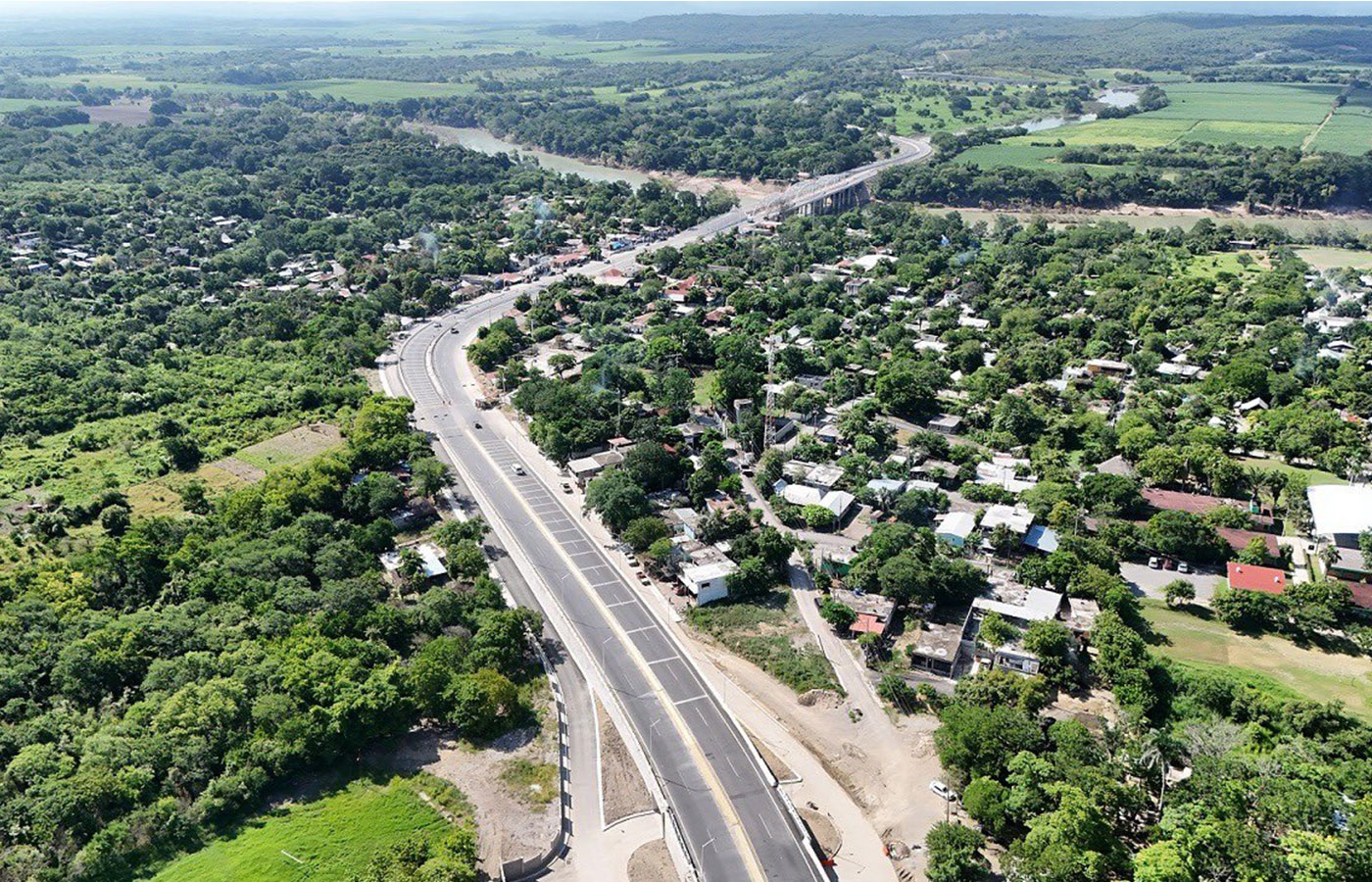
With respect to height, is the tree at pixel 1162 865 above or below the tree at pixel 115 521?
above

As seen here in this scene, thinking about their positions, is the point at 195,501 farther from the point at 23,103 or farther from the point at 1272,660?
the point at 23,103

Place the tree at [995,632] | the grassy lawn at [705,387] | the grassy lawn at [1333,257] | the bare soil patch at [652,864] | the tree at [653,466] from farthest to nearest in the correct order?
the grassy lawn at [1333,257]
the grassy lawn at [705,387]
the tree at [653,466]
the tree at [995,632]
the bare soil patch at [652,864]

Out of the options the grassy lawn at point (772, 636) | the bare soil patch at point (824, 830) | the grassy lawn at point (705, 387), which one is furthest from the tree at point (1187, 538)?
the grassy lawn at point (705, 387)

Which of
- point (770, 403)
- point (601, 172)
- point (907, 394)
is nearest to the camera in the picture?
point (907, 394)

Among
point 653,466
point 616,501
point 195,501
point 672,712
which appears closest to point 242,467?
point 195,501

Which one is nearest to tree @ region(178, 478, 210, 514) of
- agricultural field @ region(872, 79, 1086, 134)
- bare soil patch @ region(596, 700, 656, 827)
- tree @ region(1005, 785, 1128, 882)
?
bare soil patch @ region(596, 700, 656, 827)

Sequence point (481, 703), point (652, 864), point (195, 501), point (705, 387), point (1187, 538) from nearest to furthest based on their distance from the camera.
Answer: point (652, 864)
point (481, 703)
point (1187, 538)
point (195, 501)
point (705, 387)

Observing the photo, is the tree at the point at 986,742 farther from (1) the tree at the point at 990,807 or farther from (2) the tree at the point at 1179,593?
(2) the tree at the point at 1179,593
